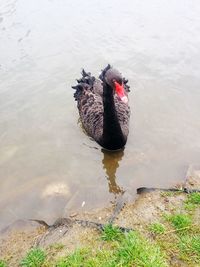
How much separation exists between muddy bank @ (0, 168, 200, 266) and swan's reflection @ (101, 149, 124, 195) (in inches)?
20.5

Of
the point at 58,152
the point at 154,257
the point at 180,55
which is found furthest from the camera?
→ the point at 180,55

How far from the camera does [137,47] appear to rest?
1015 cm

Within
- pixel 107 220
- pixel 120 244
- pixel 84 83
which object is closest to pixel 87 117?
pixel 84 83

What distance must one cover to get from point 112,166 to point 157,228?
202 cm

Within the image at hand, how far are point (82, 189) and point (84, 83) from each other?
2.45 m

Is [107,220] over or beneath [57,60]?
over

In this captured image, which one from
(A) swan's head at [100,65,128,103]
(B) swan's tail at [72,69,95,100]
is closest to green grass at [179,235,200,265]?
(A) swan's head at [100,65,128,103]

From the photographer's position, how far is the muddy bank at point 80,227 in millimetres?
4398

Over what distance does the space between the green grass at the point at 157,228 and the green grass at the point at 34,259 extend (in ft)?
3.92

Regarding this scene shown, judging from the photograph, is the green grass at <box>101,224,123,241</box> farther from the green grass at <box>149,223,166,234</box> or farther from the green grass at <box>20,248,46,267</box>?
the green grass at <box>20,248,46,267</box>

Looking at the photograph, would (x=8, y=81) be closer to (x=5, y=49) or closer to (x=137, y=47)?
(x=5, y=49)

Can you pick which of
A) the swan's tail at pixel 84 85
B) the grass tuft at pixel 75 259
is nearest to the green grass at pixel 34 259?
the grass tuft at pixel 75 259

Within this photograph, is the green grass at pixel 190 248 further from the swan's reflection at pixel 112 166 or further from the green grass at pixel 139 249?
the swan's reflection at pixel 112 166

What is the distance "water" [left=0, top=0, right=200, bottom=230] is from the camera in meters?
5.84
